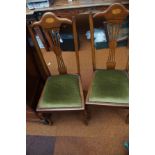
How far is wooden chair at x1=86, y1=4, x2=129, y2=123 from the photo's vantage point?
1312mm

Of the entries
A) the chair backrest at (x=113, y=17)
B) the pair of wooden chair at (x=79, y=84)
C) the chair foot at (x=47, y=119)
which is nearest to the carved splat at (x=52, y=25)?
the pair of wooden chair at (x=79, y=84)

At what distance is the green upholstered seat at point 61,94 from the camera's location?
4.59ft

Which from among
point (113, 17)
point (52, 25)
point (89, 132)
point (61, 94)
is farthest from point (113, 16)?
point (89, 132)

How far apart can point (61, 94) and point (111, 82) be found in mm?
361

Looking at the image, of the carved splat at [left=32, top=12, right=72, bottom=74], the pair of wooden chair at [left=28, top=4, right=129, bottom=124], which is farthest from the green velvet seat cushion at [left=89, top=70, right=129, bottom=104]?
the carved splat at [left=32, top=12, right=72, bottom=74]

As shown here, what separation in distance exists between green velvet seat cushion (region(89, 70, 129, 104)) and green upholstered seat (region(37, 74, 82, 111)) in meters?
0.12

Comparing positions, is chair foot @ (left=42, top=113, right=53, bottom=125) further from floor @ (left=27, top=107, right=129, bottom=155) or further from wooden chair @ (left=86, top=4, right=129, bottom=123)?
wooden chair @ (left=86, top=4, right=129, bottom=123)

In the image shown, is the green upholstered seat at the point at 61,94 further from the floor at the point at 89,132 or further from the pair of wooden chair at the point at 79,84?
the floor at the point at 89,132

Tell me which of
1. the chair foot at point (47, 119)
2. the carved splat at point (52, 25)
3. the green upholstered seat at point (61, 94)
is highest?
the carved splat at point (52, 25)
